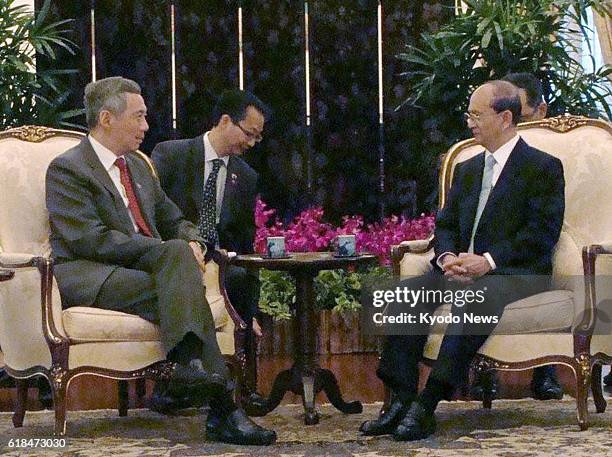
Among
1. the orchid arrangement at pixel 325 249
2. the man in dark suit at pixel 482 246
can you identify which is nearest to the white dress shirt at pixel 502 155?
the man in dark suit at pixel 482 246

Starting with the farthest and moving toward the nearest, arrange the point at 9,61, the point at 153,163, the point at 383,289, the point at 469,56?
the point at 469,56 → the point at 9,61 → the point at 153,163 → the point at 383,289

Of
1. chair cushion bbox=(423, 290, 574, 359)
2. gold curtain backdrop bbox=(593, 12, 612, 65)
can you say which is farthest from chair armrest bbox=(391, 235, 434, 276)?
gold curtain backdrop bbox=(593, 12, 612, 65)

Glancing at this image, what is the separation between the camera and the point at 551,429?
12.9 ft

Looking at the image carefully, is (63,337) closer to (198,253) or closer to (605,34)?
(198,253)

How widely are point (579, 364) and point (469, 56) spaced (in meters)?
2.58

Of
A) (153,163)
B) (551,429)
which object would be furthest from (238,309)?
(551,429)

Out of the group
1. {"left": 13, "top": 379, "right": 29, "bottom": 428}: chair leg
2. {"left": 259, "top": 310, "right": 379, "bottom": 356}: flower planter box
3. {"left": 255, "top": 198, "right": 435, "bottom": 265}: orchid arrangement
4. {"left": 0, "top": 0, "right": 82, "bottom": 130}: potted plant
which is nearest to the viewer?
{"left": 13, "top": 379, "right": 29, "bottom": 428}: chair leg

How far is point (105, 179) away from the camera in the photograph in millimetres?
4094

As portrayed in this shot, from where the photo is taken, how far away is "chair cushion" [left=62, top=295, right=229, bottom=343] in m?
3.84

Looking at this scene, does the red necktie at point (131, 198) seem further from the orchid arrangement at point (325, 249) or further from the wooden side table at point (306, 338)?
the orchid arrangement at point (325, 249)

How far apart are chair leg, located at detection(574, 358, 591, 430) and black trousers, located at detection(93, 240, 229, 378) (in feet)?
3.95

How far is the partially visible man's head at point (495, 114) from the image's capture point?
4176 mm

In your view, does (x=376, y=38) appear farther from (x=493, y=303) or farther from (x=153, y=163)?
(x=493, y=303)

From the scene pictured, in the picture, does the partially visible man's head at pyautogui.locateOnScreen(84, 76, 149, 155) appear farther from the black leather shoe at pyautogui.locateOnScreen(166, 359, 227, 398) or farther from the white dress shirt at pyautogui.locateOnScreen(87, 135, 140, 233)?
the black leather shoe at pyautogui.locateOnScreen(166, 359, 227, 398)
